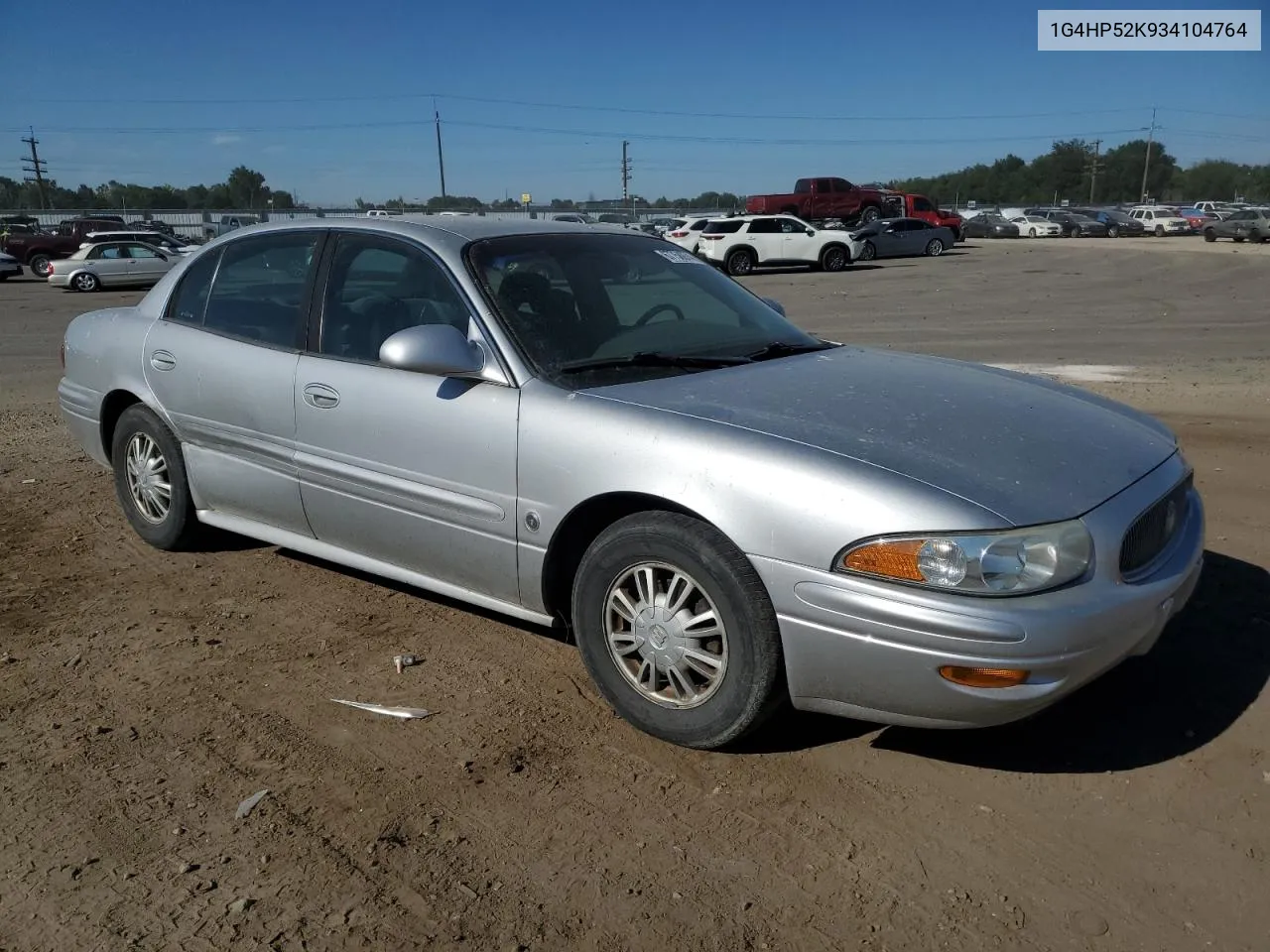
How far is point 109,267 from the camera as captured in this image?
26609mm

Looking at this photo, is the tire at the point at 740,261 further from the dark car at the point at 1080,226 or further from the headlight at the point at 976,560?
the dark car at the point at 1080,226

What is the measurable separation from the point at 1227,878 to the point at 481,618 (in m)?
2.77

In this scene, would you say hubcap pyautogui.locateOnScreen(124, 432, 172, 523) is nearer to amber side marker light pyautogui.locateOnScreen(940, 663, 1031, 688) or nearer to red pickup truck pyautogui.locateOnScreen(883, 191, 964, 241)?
amber side marker light pyautogui.locateOnScreen(940, 663, 1031, 688)

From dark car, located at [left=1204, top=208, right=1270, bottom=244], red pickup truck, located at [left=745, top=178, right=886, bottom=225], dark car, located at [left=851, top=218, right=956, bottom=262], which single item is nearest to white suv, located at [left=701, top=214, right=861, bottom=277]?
dark car, located at [left=851, top=218, right=956, bottom=262]

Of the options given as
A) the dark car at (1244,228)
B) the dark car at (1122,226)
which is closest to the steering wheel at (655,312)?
the dark car at (1244,228)

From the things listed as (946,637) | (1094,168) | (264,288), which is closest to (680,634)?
(946,637)

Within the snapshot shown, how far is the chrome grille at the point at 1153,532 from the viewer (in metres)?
3.03

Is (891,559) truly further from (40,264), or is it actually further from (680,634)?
(40,264)

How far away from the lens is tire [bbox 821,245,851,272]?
30672mm

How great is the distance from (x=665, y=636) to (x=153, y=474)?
3052mm

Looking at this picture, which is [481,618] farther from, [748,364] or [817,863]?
[817,863]

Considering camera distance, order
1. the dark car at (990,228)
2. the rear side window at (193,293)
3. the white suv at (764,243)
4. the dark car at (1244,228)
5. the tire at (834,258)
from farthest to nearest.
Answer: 1. the dark car at (990,228)
2. the dark car at (1244,228)
3. the tire at (834,258)
4. the white suv at (764,243)
5. the rear side window at (193,293)

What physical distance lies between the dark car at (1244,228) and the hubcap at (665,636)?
43.8 meters

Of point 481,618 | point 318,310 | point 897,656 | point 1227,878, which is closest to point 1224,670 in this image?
point 1227,878
